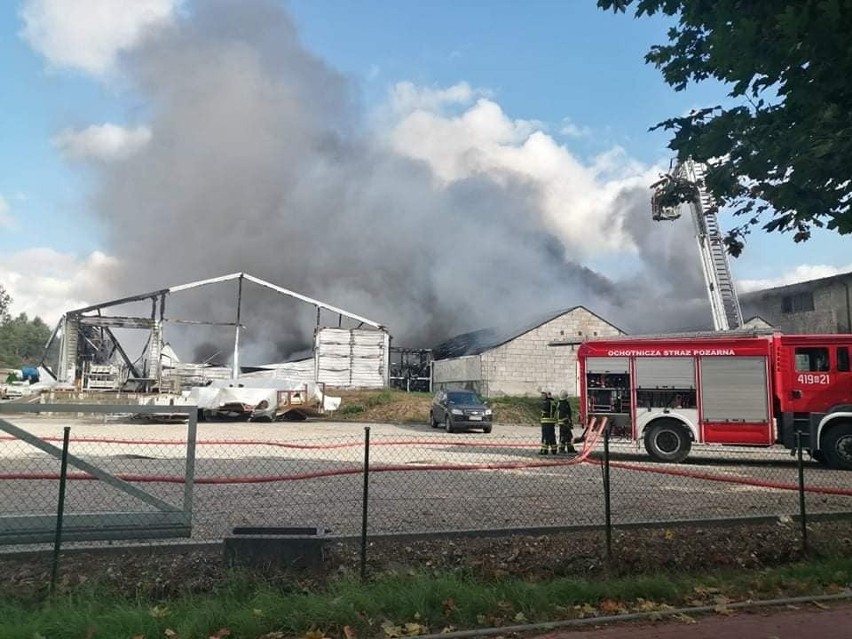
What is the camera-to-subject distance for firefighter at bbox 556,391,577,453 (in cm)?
1454

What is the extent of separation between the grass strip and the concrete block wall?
3613 cm

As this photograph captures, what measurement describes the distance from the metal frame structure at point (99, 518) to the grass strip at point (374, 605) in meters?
0.70

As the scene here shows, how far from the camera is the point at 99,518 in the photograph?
17.6 feet

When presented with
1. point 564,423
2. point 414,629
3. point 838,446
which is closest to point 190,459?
point 414,629

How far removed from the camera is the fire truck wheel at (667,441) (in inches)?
545

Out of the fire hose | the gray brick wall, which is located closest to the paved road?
the fire hose

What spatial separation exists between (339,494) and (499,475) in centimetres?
316

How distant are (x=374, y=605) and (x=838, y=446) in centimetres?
1139

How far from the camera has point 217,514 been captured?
25.3ft

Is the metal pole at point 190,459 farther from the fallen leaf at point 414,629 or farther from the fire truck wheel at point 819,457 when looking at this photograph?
the fire truck wheel at point 819,457

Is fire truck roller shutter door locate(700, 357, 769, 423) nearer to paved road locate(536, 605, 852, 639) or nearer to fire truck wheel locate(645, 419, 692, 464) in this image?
fire truck wheel locate(645, 419, 692, 464)

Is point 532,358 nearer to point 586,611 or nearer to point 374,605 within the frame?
point 586,611

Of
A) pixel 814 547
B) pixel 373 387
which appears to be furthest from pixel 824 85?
pixel 373 387

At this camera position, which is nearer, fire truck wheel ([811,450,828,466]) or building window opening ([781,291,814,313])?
fire truck wheel ([811,450,828,466])
